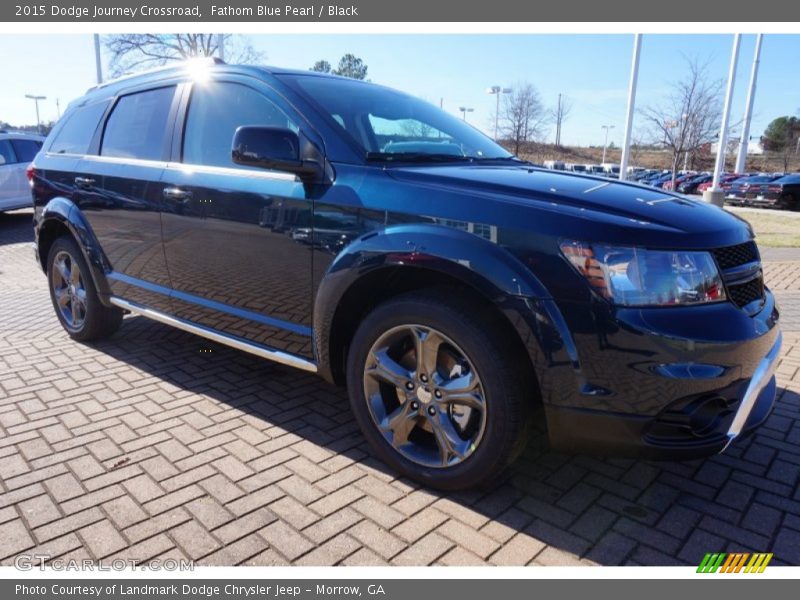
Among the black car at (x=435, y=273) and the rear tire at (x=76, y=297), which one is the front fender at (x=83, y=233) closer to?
the rear tire at (x=76, y=297)

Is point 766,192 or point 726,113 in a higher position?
point 726,113

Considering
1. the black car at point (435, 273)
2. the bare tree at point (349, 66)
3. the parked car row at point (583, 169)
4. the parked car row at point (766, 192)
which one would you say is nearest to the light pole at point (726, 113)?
the parked car row at point (583, 169)

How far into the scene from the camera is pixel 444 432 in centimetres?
251

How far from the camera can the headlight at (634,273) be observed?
2064mm

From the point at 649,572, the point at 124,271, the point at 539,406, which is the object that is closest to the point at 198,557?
the point at 539,406

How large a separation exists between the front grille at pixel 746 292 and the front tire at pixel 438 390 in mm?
873

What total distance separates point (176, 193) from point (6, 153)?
11626mm

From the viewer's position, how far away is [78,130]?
459 cm

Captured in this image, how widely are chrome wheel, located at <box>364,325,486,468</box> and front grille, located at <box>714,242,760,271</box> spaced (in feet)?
3.47

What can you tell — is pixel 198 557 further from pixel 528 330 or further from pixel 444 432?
pixel 528 330

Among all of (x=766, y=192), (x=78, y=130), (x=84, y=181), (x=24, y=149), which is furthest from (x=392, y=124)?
(x=766, y=192)

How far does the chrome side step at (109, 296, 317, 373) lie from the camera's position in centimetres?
301

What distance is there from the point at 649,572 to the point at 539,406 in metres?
0.71

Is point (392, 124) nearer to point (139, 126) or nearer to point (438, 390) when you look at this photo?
point (438, 390)
